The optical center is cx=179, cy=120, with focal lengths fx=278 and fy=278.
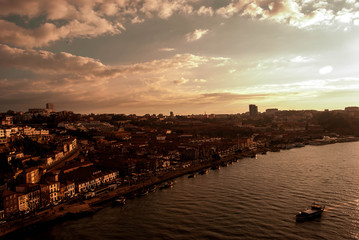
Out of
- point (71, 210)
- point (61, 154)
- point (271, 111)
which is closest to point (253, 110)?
point (271, 111)

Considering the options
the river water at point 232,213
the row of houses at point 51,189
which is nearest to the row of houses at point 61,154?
the row of houses at point 51,189

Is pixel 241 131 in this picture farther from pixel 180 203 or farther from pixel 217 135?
pixel 180 203

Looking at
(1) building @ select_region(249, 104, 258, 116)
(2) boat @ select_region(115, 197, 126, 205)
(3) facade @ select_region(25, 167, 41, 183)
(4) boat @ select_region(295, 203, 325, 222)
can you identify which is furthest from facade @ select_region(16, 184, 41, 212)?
(1) building @ select_region(249, 104, 258, 116)

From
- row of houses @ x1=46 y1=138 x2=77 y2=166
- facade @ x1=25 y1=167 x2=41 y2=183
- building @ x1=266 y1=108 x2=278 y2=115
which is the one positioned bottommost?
facade @ x1=25 y1=167 x2=41 y2=183

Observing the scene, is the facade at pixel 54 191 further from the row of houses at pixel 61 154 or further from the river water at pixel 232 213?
the row of houses at pixel 61 154

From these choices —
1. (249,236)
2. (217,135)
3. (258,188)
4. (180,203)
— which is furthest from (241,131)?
(249,236)

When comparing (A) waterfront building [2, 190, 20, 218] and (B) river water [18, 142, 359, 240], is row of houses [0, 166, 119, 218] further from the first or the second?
(B) river water [18, 142, 359, 240]

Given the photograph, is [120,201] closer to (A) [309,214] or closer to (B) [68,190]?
(B) [68,190]

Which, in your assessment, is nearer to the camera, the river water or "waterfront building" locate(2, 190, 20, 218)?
the river water
